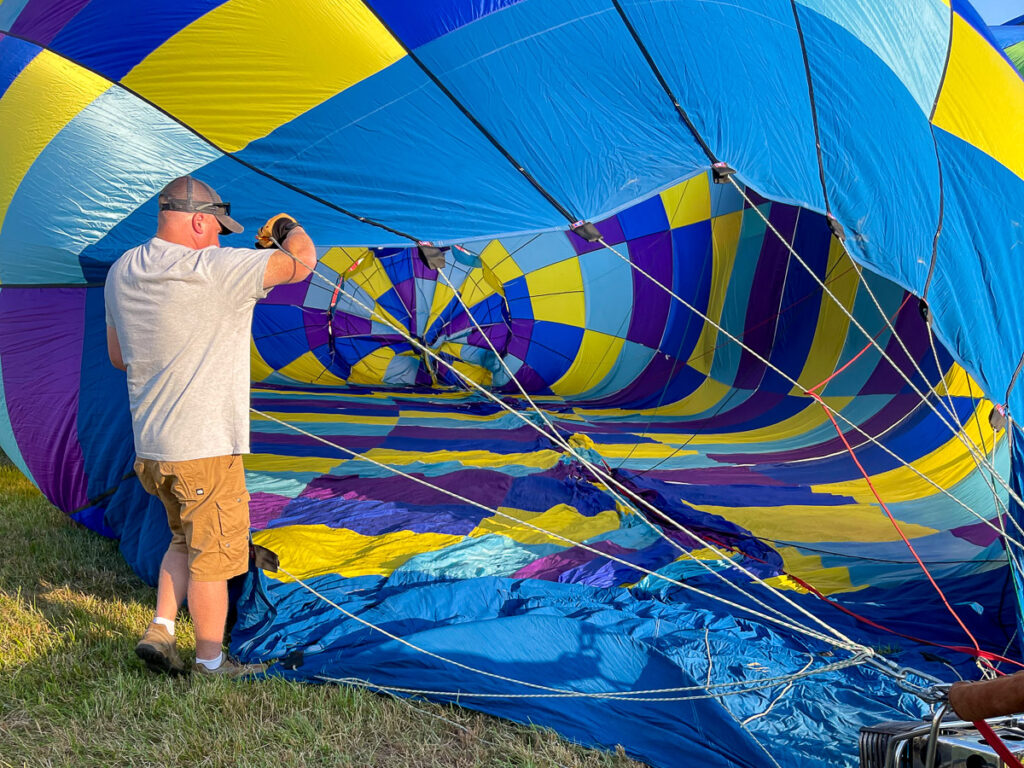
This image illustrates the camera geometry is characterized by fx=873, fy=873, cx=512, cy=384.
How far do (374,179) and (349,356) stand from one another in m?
3.97

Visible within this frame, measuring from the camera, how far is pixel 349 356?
6062 mm

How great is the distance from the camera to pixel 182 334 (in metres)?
1.79

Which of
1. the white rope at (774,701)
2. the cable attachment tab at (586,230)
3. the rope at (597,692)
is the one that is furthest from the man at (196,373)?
the white rope at (774,701)

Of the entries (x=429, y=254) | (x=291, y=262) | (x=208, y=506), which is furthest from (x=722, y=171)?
(x=208, y=506)

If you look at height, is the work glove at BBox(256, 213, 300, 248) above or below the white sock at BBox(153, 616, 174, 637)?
above

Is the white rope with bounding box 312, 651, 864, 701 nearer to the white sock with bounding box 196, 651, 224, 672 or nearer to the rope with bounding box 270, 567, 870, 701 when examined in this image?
the rope with bounding box 270, 567, 870, 701

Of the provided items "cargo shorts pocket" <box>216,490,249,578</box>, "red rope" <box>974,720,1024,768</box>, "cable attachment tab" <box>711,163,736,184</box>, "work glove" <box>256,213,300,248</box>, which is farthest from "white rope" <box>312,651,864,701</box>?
"cable attachment tab" <box>711,163,736,184</box>

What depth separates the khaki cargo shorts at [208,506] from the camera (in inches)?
71.7

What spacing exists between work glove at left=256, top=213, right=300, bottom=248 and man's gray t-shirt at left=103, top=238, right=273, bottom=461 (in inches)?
5.9

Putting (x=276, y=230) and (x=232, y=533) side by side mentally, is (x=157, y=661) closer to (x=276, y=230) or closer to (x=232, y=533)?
(x=232, y=533)

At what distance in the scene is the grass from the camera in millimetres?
1575

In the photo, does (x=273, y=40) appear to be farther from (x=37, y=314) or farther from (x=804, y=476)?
(x=804, y=476)

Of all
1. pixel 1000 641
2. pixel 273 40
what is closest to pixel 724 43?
pixel 273 40

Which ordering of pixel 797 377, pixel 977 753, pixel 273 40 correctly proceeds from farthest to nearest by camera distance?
pixel 797 377 → pixel 273 40 → pixel 977 753
